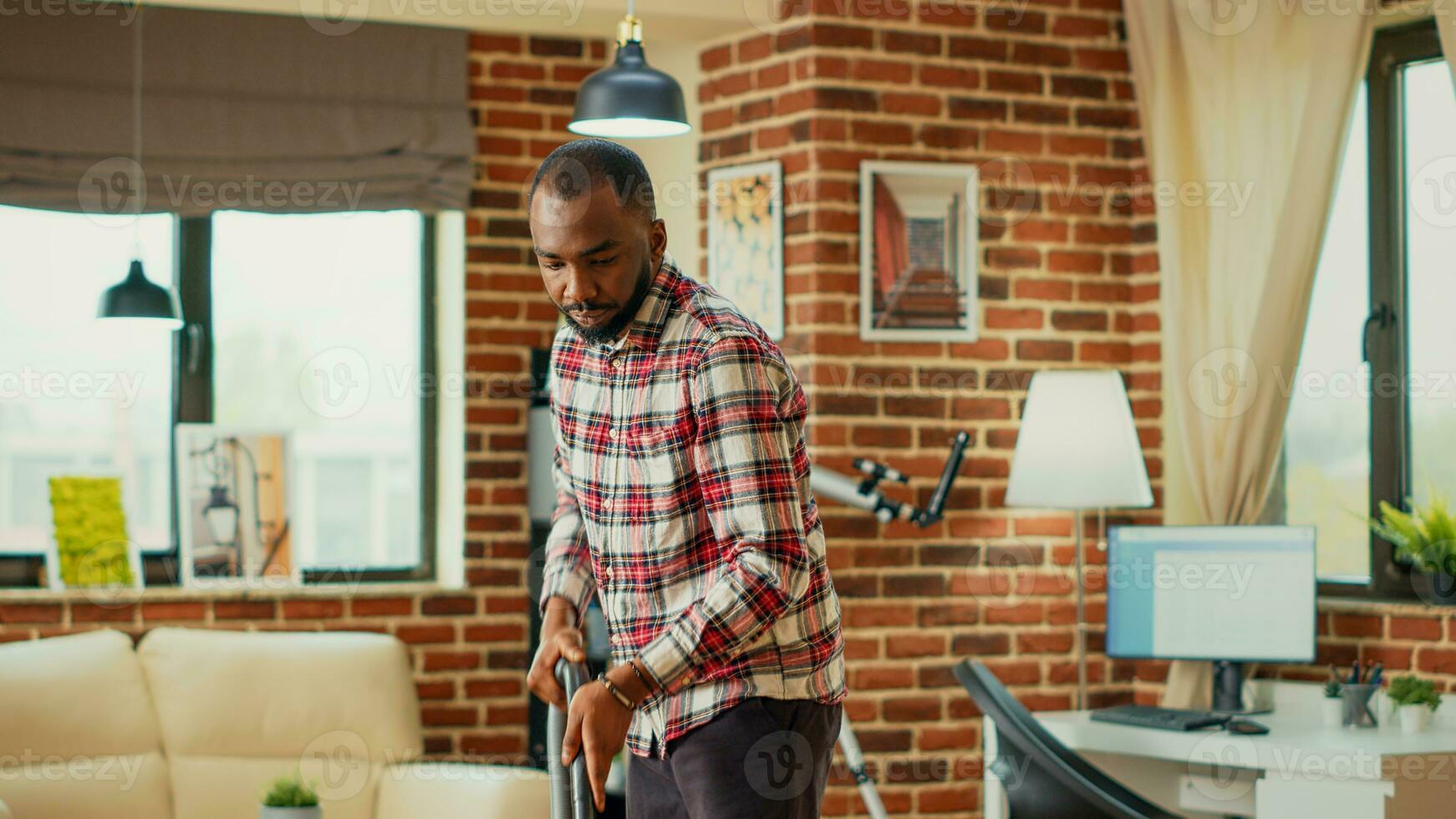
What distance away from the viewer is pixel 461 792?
3840 mm

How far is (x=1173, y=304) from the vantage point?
13.7 ft

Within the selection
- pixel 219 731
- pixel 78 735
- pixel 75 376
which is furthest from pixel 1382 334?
pixel 75 376

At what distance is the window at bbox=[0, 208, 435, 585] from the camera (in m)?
4.45

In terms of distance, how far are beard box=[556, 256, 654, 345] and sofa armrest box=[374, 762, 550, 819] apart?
2240 millimetres

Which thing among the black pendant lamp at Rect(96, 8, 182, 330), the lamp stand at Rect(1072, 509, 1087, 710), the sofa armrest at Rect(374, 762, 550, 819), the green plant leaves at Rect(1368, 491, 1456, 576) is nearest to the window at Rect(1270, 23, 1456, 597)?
the green plant leaves at Rect(1368, 491, 1456, 576)

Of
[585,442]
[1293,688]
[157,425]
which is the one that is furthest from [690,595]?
[157,425]

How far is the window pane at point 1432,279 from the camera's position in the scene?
3822 mm

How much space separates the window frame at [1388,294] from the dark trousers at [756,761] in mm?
2640

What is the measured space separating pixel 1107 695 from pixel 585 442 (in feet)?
9.39

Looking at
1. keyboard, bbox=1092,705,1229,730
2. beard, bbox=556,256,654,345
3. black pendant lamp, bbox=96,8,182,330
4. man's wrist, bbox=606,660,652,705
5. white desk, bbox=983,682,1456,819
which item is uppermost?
black pendant lamp, bbox=96,8,182,330

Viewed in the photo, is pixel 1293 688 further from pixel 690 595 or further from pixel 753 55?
pixel 690 595

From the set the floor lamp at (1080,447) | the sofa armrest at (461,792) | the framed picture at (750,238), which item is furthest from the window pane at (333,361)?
the floor lamp at (1080,447)

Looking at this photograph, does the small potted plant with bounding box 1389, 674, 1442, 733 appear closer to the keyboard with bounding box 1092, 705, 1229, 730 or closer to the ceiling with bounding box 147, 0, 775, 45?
the keyboard with bounding box 1092, 705, 1229, 730

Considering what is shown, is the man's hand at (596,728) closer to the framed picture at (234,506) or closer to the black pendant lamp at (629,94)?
the black pendant lamp at (629,94)
